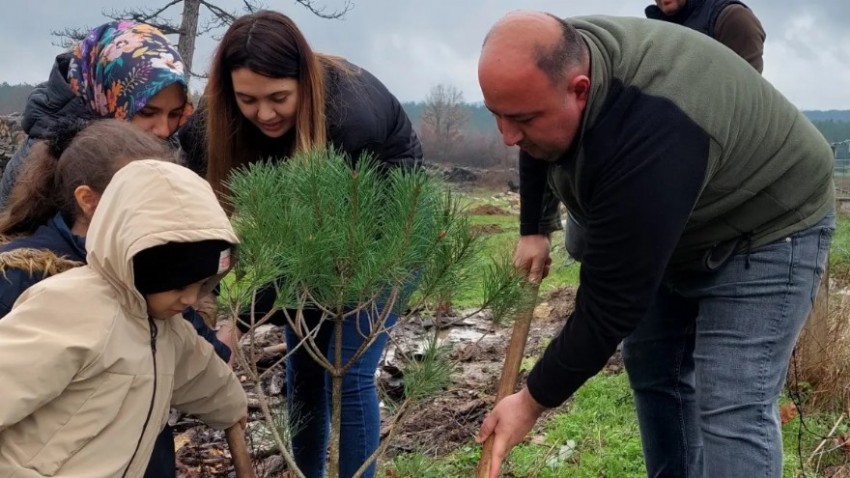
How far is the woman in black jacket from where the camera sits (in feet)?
7.72

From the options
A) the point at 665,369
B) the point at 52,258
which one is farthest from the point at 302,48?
the point at 665,369

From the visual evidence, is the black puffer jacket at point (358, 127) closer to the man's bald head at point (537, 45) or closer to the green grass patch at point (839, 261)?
the man's bald head at point (537, 45)

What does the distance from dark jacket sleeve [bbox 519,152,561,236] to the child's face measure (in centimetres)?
108

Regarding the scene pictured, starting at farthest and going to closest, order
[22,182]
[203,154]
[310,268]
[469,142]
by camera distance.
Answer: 1. [469,142]
2. [203,154]
3. [22,182]
4. [310,268]

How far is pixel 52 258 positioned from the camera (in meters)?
2.13

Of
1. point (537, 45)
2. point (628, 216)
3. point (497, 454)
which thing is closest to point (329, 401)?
point (497, 454)

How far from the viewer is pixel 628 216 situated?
1929 millimetres

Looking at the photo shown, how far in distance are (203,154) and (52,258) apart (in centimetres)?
58

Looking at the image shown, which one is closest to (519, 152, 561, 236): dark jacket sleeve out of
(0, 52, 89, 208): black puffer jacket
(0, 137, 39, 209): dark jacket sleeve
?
(0, 52, 89, 208): black puffer jacket

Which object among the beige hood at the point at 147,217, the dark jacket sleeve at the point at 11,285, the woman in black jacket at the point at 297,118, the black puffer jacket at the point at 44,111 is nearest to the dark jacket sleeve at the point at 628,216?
the woman in black jacket at the point at 297,118

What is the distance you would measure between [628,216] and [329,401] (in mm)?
1335

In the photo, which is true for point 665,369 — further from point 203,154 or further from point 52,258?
point 52,258

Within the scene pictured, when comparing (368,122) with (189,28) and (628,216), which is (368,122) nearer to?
(628,216)

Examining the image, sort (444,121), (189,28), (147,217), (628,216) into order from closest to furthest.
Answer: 1. (147,217)
2. (628,216)
3. (189,28)
4. (444,121)
